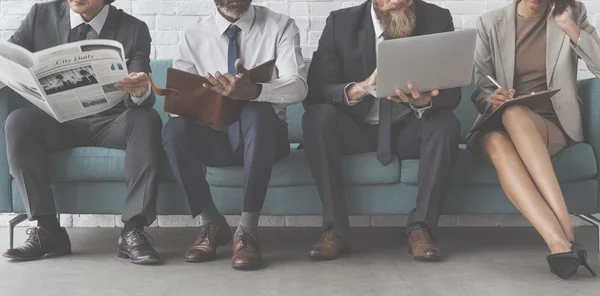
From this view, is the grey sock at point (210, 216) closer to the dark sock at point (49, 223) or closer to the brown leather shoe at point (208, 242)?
the brown leather shoe at point (208, 242)

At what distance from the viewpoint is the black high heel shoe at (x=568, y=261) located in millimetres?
2363

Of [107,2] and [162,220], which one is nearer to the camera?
[107,2]

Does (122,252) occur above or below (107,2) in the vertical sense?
below

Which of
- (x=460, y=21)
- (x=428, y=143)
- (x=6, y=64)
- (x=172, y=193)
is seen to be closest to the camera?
(x=6, y=64)

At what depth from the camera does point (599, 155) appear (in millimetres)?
2826

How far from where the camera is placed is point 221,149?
278 centimetres

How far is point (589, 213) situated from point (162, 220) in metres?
1.95

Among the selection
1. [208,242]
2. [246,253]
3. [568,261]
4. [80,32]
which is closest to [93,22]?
[80,32]

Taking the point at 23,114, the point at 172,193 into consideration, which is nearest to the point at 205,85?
the point at 172,193

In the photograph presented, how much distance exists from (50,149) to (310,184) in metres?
1.00

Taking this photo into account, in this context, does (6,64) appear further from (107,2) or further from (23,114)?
(107,2)

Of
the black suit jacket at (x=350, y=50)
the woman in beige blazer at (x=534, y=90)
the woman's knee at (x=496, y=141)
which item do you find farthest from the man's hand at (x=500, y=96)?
the black suit jacket at (x=350, y=50)

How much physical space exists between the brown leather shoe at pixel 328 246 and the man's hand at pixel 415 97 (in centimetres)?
55

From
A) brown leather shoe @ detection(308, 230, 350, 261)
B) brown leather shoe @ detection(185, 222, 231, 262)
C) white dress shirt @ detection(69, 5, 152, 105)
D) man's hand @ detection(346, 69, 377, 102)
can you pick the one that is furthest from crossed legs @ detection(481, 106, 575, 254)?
white dress shirt @ detection(69, 5, 152, 105)
